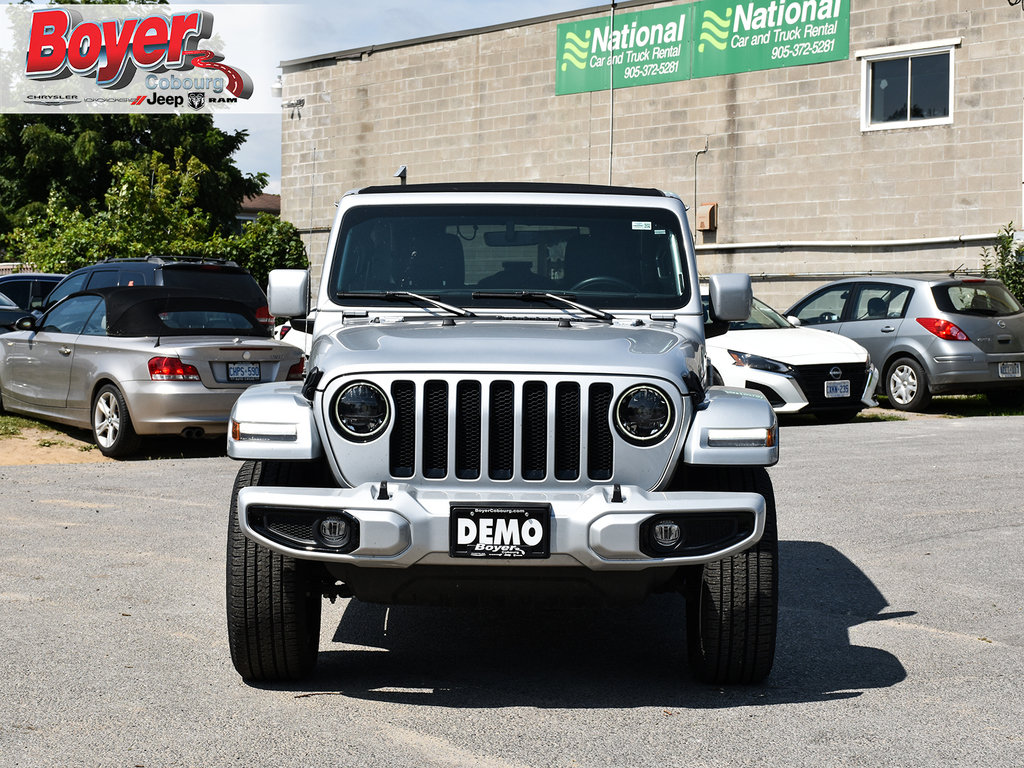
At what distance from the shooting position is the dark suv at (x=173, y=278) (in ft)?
48.3

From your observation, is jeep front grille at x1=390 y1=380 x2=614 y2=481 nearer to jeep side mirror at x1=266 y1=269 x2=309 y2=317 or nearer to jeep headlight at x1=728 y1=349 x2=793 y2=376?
jeep side mirror at x1=266 y1=269 x2=309 y2=317

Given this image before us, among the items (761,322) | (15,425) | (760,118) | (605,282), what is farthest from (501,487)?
(760,118)

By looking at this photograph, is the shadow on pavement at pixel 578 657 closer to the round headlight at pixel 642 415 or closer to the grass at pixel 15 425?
the round headlight at pixel 642 415

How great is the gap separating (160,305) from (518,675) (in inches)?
303

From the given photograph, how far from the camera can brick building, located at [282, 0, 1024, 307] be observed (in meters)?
21.9

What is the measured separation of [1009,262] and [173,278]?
13.1m

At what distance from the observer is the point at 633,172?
85.7 ft

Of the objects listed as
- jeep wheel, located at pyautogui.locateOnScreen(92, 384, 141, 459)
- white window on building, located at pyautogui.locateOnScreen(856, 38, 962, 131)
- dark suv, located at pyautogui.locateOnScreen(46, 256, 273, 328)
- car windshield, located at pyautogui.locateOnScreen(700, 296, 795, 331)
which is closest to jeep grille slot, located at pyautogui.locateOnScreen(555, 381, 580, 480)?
jeep wheel, located at pyautogui.locateOnScreen(92, 384, 141, 459)

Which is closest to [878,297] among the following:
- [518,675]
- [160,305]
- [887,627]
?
[160,305]

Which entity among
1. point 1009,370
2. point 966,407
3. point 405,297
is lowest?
point 966,407

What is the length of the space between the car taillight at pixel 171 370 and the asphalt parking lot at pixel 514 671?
2893 mm

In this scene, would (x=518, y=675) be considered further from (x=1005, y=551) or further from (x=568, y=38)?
(x=568, y=38)

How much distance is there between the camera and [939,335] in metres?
15.8

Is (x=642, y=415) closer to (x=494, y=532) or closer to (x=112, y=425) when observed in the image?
(x=494, y=532)
